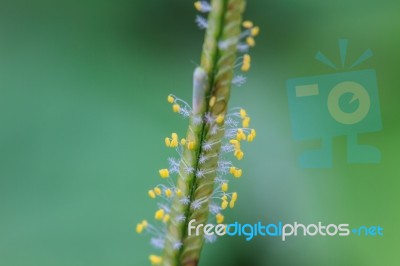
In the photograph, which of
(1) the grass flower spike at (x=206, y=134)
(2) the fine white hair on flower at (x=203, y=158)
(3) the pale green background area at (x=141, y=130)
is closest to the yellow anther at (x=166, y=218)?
(1) the grass flower spike at (x=206, y=134)

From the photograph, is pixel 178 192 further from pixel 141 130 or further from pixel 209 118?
pixel 141 130

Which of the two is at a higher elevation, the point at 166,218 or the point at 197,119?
the point at 197,119

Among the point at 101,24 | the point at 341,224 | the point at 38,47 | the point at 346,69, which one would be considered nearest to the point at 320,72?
the point at 346,69

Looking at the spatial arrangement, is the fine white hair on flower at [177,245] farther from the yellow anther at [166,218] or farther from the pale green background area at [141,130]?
the pale green background area at [141,130]

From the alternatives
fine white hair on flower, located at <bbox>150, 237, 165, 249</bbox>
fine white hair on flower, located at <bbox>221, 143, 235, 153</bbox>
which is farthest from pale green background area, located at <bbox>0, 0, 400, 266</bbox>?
fine white hair on flower, located at <bbox>221, 143, 235, 153</bbox>

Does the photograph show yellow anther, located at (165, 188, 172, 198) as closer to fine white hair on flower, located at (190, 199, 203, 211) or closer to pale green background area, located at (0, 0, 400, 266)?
fine white hair on flower, located at (190, 199, 203, 211)

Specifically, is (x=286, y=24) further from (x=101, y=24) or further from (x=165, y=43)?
(x=101, y=24)

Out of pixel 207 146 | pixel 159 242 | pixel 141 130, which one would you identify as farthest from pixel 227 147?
pixel 141 130
